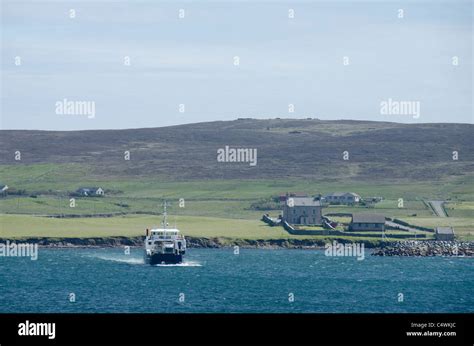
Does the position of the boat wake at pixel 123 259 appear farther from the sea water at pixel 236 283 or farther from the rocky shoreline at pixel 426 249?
the rocky shoreline at pixel 426 249

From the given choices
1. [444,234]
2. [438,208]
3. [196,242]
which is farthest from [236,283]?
[438,208]

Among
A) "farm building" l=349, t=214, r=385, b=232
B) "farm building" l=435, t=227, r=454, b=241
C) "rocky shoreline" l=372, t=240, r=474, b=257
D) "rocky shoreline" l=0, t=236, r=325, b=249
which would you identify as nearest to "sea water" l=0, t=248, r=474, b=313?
"rocky shoreline" l=372, t=240, r=474, b=257

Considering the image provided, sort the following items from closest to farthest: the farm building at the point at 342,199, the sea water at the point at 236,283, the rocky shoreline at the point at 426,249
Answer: the sea water at the point at 236,283, the rocky shoreline at the point at 426,249, the farm building at the point at 342,199

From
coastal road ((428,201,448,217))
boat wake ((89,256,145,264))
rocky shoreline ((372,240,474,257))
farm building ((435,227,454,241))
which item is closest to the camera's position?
boat wake ((89,256,145,264))

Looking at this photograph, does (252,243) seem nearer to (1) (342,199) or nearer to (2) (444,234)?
(2) (444,234)

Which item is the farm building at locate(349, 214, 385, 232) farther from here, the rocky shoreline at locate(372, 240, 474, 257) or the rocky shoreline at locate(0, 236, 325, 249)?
the rocky shoreline at locate(0, 236, 325, 249)

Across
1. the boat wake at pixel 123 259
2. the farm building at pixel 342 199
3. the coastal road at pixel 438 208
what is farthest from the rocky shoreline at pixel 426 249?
the farm building at pixel 342 199
